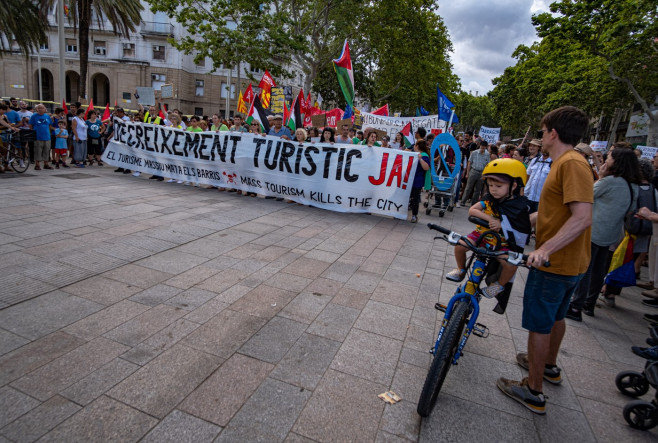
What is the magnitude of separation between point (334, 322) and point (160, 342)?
5.11 ft

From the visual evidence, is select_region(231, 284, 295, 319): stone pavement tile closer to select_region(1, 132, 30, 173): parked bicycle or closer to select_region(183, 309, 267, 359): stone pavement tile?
select_region(183, 309, 267, 359): stone pavement tile

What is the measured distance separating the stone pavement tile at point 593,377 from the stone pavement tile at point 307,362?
6.69 feet

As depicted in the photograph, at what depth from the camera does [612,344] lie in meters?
4.08

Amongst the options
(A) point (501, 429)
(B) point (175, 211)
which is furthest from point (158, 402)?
(B) point (175, 211)

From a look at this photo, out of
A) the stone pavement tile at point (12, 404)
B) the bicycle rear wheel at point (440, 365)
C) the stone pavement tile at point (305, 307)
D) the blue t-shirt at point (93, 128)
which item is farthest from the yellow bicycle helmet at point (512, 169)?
the blue t-shirt at point (93, 128)

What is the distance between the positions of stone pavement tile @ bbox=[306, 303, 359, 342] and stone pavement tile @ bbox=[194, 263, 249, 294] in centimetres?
119

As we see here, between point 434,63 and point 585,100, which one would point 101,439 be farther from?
point 434,63

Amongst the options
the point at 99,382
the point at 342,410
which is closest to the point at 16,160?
the point at 99,382

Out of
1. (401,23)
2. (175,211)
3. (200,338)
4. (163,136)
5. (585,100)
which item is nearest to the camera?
(200,338)

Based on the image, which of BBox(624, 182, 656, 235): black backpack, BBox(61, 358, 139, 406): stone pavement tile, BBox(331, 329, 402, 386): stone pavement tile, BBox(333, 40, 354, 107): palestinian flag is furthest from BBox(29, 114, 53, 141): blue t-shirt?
BBox(624, 182, 656, 235): black backpack

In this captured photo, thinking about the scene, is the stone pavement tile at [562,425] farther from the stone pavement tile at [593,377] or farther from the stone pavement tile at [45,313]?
the stone pavement tile at [45,313]

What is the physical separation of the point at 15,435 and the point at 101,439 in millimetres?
472

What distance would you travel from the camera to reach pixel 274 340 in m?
3.38

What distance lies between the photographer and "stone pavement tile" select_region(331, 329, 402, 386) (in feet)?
9.98
